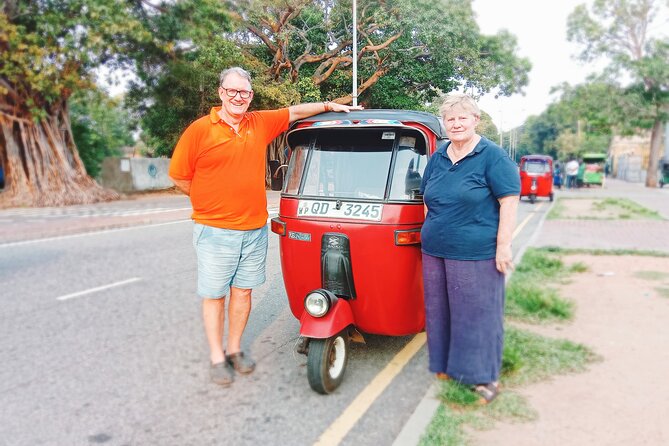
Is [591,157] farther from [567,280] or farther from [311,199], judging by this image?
[311,199]

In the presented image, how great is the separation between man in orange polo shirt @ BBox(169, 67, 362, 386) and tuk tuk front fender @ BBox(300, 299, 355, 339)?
61 centimetres

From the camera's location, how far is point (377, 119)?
3691mm

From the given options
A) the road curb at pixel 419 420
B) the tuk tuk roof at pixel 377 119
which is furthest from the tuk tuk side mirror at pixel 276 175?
the road curb at pixel 419 420

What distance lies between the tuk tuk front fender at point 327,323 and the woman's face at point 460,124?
135 centimetres

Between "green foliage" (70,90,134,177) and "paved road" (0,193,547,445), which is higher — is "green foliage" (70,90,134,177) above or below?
above

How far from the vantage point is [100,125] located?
1740 inches

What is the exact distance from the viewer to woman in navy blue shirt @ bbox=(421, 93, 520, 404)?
10.3 feet

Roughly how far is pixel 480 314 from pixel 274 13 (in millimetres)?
18987

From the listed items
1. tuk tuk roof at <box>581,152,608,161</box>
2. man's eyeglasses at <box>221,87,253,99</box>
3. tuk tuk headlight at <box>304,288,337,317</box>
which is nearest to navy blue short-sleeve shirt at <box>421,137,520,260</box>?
tuk tuk headlight at <box>304,288,337,317</box>

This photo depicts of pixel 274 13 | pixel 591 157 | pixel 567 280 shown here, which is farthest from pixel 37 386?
pixel 591 157

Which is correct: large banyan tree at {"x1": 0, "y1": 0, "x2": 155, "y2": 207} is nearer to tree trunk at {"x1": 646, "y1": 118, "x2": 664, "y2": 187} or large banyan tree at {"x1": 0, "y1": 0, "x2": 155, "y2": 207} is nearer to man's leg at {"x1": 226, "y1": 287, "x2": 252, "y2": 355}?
man's leg at {"x1": 226, "y1": 287, "x2": 252, "y2": 355}

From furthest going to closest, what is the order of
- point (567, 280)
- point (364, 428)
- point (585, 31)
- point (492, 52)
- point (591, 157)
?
1. point (591, 157)
2. point (585, 31)
3. point (492, 52)
4. point (567, 280)
5. point (364, 428)

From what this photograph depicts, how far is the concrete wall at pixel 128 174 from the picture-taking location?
26.8 metres

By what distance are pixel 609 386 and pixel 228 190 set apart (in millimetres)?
2844
